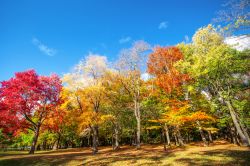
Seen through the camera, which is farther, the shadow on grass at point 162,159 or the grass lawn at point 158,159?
the grass lawn at point 158,159

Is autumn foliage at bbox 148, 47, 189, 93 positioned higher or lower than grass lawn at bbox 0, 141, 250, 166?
higher

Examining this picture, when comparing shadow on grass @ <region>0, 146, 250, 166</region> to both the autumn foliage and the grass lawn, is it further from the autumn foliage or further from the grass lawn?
the autumn foliage

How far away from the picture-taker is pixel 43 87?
24812mm

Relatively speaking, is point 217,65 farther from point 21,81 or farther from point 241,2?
point 21,81

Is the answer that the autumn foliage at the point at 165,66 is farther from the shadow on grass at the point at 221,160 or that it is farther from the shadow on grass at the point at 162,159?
the shadow on grass at the point at 221,160

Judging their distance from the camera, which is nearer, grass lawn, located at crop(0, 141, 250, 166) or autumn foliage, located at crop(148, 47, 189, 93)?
grass lawn, located at crop(0, 141, 250, 166)

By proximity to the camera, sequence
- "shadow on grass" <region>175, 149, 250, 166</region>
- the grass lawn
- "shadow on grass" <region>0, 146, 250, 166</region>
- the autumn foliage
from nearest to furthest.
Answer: "shadow on grass" <region>175, 149, 250, 166</region>, "shadow on grass" <region>0, 146, 250, 166</region>, the grass lawn, the autumn foliage

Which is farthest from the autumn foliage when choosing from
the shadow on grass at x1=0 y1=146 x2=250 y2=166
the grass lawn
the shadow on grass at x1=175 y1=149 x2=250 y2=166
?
the shadow on grass at x1=175 y1=149 x2=250 y2=166

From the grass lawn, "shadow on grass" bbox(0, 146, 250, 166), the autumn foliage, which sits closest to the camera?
"shadow on grass" bbox(0, 146, 250, 166)

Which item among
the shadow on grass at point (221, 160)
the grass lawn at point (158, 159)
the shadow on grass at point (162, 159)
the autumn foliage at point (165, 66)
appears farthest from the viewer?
the autumn foliage at point (165, 66)

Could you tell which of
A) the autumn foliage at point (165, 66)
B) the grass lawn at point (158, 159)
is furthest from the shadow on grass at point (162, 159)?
the autumn foliage at point (165, 66)

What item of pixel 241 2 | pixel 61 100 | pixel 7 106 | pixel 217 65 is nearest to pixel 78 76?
pixel 61 100

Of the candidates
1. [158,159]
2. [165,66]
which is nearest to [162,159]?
[158,159]

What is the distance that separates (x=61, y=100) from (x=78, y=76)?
598 cm
